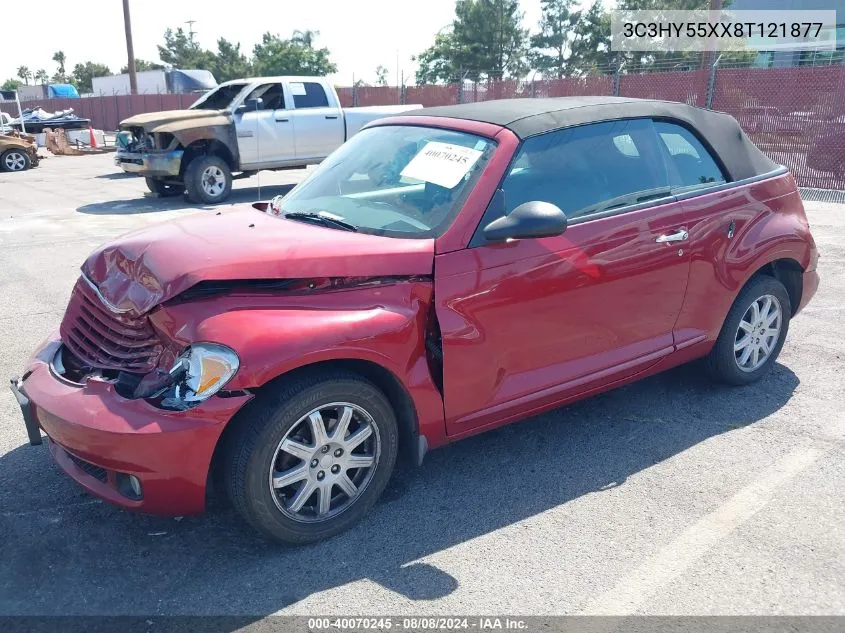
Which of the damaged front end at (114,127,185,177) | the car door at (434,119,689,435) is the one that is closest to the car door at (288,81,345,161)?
the damaged front end at (114,127,185,177)

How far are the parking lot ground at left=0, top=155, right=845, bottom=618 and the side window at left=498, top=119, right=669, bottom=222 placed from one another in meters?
1.31

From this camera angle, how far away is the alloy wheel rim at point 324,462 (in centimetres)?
289

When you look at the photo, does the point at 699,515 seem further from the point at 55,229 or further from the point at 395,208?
the point at 55,229

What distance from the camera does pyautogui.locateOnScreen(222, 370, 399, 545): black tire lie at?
2752mm

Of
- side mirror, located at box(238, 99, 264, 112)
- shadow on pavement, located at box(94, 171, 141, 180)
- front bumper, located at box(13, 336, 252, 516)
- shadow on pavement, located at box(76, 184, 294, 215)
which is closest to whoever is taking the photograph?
front bumper, located at box(13, 336, 252, 516)

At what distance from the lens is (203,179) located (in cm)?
1251

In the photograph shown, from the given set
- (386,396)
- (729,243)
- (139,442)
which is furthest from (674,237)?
(139,442)

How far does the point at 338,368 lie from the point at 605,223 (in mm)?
1571

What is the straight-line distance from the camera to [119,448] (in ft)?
8.71

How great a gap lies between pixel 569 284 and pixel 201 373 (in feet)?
5.74

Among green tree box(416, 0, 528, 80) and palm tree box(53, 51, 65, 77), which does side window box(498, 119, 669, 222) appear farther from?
palm tree box(53, 51, 65, 77)

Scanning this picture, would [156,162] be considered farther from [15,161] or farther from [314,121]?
[15,161]

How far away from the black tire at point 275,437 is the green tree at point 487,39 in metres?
54.2

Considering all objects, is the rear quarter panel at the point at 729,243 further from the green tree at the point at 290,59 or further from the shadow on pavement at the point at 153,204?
the green tree at the point at 290,59
